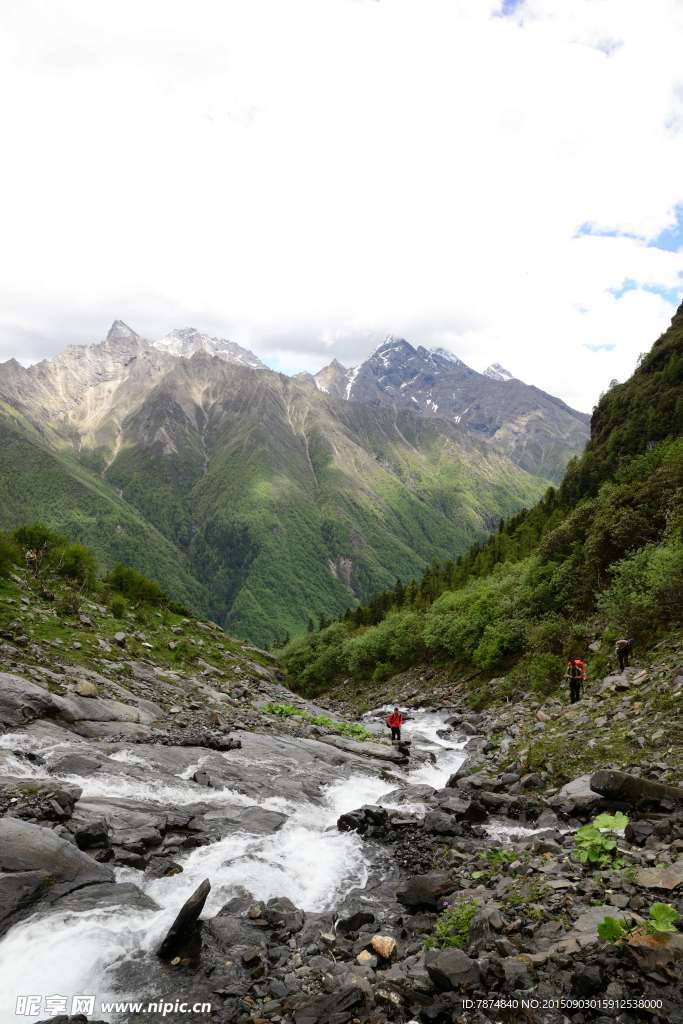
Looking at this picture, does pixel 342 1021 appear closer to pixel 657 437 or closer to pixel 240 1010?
pixel 240 1010

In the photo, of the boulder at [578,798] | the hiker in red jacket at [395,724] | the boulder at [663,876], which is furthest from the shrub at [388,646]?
the boulder at [663,876]

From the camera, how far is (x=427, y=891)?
15047 millimetres

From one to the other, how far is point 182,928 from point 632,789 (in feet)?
43.6

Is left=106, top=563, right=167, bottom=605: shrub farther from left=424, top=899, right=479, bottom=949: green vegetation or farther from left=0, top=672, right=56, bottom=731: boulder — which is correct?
left=424, top=899, right=479, bottom=949: green vegetation

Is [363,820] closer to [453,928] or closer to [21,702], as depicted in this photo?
[453,928]

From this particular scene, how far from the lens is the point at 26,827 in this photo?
50.4ft

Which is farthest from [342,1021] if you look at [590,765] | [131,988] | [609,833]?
[590,765]

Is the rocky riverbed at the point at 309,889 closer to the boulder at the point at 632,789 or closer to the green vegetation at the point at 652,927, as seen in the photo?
the boulder at the point at 632,789

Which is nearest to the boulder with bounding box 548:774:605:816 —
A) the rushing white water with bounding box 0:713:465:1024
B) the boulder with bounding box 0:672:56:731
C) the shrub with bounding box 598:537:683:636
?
the rushing white water with bounding box 0:713:465:1024

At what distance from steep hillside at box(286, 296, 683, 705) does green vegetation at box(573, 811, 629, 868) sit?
22220 mm

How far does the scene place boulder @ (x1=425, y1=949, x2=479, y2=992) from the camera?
9961 millimetres

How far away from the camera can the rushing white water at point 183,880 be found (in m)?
12.1

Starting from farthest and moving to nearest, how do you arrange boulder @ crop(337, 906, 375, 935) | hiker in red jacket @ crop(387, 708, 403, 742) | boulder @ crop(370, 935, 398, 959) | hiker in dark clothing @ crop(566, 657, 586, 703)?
hiker in red jacket @ crop(387, 708, 403, 742), hiker in dark clothing @ crop(566, 657, 586, 703), boulder @ crop(337, 906, 375, 935), boulder @ crop(370, 935, 398, 959)

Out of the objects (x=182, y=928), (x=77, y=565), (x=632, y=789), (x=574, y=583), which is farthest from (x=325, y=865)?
(x=77, y=565)
